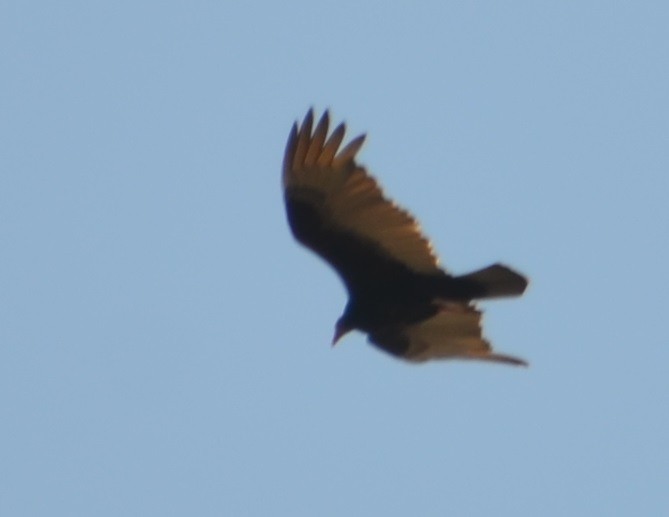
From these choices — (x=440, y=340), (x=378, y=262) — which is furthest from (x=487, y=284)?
(x=440, y=340)

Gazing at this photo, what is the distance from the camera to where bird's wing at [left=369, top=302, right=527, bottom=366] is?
15711 millimetres

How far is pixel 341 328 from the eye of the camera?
51.2 ft

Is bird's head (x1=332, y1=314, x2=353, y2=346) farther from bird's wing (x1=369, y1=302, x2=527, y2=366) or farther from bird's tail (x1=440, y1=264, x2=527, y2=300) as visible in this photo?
bird's tail (x1=440, y1=264, x2=527, y2=300)

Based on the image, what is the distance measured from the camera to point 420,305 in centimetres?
1548

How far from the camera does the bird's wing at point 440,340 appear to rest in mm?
15711

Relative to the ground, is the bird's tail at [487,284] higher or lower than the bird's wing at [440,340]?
higher

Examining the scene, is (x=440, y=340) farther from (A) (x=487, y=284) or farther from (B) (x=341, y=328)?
(A) (x=487, y=284)

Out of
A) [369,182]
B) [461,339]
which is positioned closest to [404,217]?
[369,182]

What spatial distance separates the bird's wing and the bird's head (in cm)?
22

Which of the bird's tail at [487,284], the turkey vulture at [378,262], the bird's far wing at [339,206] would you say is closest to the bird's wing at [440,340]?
the turkey vulture at [378,262]

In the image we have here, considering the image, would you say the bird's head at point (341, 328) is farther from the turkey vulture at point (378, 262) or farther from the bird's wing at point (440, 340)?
the bird's wing at point (440, 340)

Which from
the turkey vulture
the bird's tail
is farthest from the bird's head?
the bird's tail

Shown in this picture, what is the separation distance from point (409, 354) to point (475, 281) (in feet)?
3.65

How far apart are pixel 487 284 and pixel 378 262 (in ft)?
2.70
